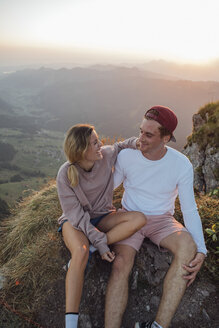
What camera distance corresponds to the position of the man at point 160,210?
113 inches

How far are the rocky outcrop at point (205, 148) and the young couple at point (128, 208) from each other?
2.83 metres

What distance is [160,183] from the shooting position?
347cm

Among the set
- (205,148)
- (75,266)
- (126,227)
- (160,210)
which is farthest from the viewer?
(205,148)

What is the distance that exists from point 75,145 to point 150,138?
1.08m

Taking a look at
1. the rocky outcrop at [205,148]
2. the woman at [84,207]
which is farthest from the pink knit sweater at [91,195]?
the rocky outcrop at [205,148]

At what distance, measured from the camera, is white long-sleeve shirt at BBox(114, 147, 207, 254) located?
335cm

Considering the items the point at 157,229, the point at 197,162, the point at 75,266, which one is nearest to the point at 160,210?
the point at 157,229

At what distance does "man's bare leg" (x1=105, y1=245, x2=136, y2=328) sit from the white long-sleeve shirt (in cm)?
81

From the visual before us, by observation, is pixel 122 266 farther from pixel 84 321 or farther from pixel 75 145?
pixel 75 145

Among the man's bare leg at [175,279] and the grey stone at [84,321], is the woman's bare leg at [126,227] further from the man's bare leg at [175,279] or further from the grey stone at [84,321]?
the grey stone at [84,321]

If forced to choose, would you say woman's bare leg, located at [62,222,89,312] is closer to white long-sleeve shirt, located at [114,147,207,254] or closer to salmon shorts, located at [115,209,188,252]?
salmon shorts, located at [115,209,188,252]

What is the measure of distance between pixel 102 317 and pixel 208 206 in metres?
2.91

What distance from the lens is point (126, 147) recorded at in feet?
12.9

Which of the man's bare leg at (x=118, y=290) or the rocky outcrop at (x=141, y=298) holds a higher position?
the man's bare leg at (x=118, y=290)
